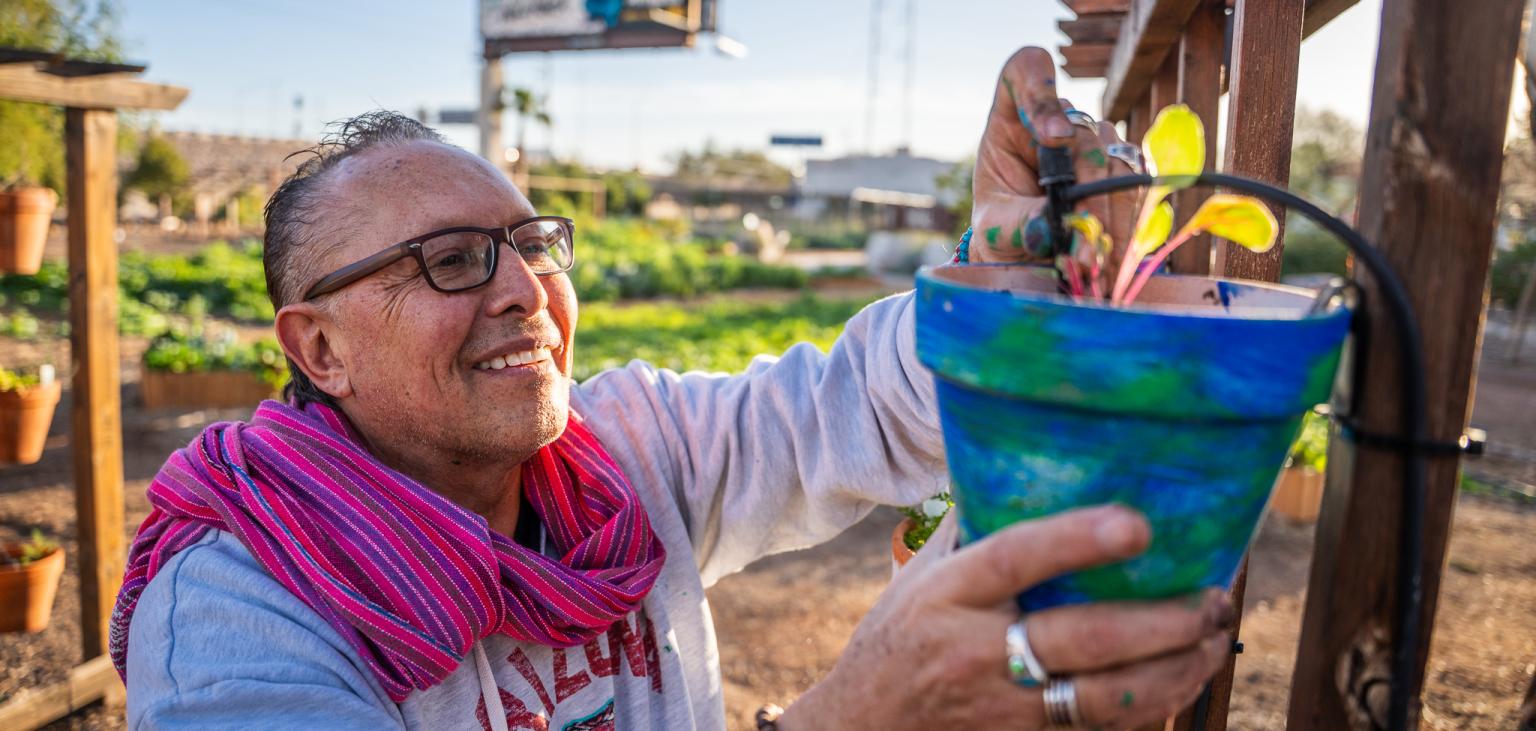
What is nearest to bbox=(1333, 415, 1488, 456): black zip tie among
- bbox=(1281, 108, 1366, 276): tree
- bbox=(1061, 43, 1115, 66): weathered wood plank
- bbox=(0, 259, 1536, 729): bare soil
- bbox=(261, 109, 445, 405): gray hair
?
bbox=(261, 109, 445, 405): gray hair

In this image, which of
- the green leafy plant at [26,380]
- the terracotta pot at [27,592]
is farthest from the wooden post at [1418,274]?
the green leafy plant at [26,380]

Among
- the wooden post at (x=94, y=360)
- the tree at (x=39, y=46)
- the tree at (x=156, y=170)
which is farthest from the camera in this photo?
the tree at (x=156, y=170)

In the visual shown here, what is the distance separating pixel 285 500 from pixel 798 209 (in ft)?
162

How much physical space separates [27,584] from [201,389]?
4849 mm

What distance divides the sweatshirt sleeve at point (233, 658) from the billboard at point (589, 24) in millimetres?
15120

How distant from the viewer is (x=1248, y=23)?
1.36 metres

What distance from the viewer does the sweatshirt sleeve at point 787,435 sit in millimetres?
1664

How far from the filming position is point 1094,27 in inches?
111

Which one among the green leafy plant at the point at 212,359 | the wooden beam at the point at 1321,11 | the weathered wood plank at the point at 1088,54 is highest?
the weathered wood plank at the point at 1088,54

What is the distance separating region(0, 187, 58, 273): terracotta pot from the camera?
421 cm

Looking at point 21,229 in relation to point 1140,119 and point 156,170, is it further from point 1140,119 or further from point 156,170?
point 156,170

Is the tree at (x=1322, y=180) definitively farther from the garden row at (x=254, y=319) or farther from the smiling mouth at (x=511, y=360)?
the smiling mouth at (x=511, y=360)

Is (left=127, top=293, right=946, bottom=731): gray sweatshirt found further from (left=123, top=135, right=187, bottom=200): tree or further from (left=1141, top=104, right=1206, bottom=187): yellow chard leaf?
(left=123, top=135, right=187, bottom=200): tree

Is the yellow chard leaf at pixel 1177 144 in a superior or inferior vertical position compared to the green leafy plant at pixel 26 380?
superior
